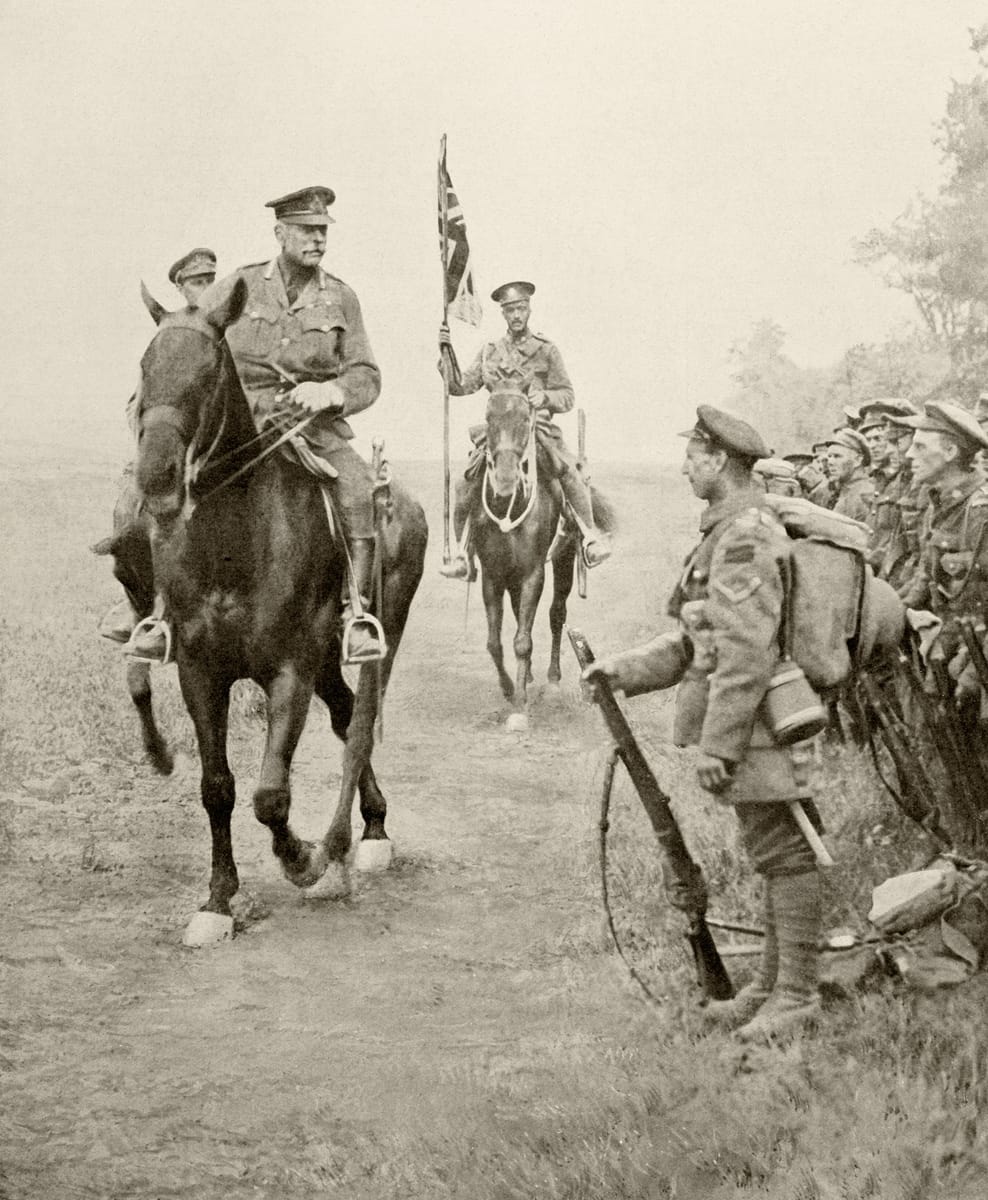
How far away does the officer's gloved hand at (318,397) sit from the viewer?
5.95m

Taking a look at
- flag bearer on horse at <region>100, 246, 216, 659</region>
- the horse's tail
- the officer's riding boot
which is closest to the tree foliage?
the horse's tail

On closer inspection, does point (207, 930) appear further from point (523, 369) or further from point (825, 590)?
point (523, 369)

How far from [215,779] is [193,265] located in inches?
109

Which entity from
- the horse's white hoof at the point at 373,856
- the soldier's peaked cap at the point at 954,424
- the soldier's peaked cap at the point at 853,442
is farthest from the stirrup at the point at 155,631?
the soldier's peaked cap at the point at 853,442

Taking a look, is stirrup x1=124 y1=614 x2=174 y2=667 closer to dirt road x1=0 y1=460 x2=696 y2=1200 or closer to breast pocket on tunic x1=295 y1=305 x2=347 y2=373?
dirt road x1=0 y1=460 x2=696 y2=1200

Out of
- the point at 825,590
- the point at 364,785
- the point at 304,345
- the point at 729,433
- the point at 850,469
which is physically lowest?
the point at 364,785

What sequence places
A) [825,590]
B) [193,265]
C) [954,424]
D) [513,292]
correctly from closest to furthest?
[825,590], [954,424], [193,265], [513,292]

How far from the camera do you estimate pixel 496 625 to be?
9078 mm

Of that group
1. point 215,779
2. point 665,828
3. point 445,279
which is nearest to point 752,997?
point 665,828

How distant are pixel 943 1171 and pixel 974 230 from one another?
18.6ft

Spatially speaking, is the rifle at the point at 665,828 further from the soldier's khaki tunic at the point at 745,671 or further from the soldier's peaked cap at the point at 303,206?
the soldier's peaked cap at the point at 303,206

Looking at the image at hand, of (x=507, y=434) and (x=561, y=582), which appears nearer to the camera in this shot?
(x=507, y=434)

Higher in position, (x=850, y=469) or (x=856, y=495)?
(x=850, y=469)

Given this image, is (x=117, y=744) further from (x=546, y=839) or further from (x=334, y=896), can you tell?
(x=546, y=839)
